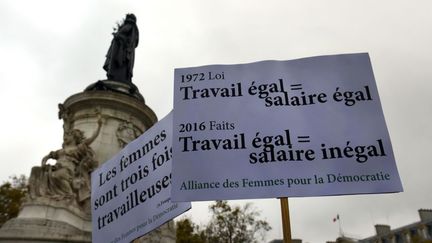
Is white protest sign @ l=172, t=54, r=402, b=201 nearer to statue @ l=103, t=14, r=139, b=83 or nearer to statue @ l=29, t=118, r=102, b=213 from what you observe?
statue @ l=29, t=118, r=102, b=213

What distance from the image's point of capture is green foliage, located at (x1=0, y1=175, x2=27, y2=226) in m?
25.0

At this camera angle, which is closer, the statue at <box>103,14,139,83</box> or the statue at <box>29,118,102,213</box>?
the statue at <box>29,118,102,213</box>

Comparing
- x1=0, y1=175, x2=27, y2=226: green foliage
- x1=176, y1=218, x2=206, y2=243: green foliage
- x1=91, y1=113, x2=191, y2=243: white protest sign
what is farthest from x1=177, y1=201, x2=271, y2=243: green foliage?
x1=91, y1=113, x2=191, y2=243: white protest sign

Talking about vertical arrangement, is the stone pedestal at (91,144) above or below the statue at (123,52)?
below

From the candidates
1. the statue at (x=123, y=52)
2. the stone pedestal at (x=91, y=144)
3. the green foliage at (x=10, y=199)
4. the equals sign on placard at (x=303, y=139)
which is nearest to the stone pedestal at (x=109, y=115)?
the stone pedestal at (x=91, y=144)

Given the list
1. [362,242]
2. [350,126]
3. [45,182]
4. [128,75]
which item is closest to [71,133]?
[45,182]

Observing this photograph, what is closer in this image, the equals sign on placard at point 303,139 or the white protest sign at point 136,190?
the equals sign on placard at point 303,139

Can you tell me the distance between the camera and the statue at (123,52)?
17031 millimetres

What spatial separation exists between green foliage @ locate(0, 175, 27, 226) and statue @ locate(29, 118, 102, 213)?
1540 centimetres

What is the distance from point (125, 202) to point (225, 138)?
1.57 meters

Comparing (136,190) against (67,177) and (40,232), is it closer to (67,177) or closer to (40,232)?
(40,232)

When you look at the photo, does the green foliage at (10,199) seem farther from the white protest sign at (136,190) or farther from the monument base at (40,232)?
the white protest sign at (136,190)

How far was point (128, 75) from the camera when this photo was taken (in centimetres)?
1727

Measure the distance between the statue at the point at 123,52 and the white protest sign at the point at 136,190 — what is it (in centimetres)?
1177
